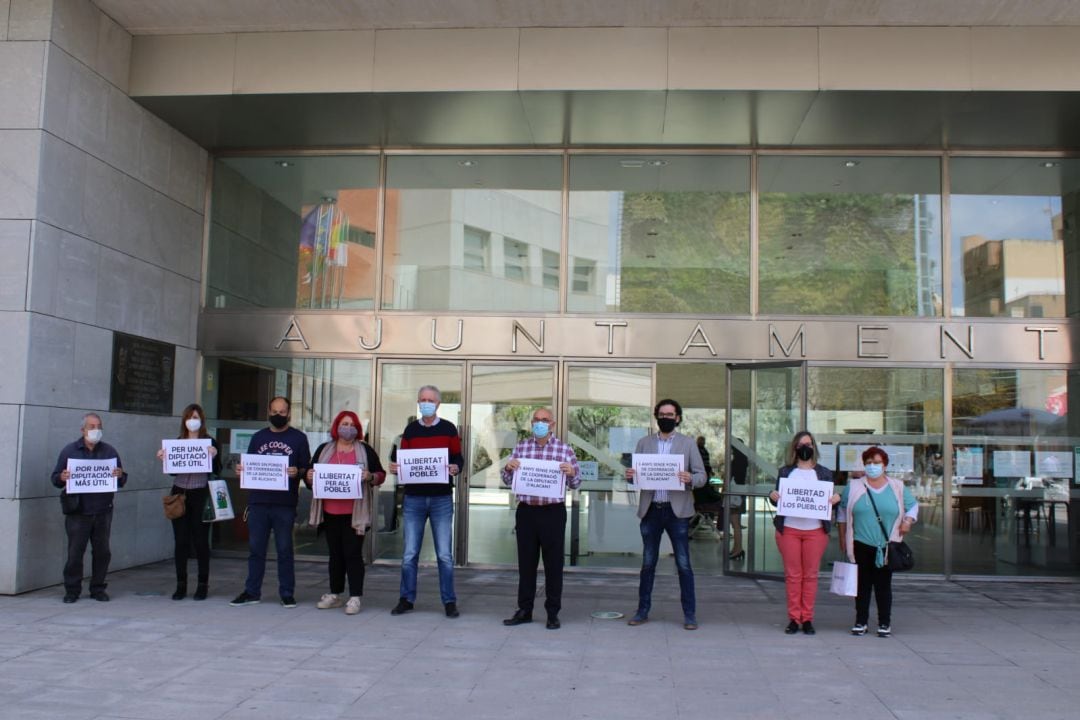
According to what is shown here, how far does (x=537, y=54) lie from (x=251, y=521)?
5.27 meters

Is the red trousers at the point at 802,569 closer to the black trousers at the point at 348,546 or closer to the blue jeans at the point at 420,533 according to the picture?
the blue jeans at the point at 420,533

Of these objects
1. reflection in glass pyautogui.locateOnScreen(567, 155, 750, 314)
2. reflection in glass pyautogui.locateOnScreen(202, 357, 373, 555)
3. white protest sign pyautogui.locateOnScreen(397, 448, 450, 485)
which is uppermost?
reflection in glass pyautogui.locateOnScreen(567, 155, 750, 314)

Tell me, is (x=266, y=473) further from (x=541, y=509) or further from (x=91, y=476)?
(x=541, y=509)

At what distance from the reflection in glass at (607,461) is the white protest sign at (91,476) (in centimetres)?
471

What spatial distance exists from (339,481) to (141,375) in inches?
138

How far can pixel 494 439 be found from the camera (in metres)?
10.7

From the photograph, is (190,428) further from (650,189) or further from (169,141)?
(650,189)

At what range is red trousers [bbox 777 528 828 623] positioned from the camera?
24.0 feet

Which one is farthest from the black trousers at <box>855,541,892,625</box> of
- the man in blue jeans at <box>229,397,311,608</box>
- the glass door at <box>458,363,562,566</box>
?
the man in blue jeans at <box>229,397,311,608</box>

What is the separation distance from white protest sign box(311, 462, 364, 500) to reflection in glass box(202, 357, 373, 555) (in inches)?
115

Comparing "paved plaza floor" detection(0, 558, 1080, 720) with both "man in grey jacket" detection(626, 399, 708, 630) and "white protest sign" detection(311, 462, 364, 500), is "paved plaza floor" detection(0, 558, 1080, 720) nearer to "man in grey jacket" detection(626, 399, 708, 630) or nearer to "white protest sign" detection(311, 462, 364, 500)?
"man in grey jacket" detection(626, 399, 708, 630)

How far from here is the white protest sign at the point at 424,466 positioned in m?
7.67

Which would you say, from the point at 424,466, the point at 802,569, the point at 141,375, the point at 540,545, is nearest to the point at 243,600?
the point at 424,466

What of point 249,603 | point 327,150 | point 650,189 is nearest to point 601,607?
point 249,603
